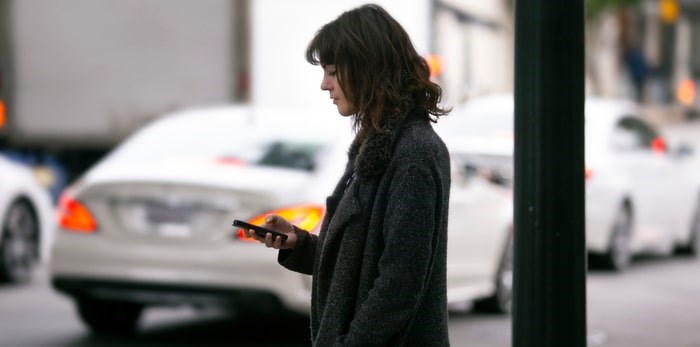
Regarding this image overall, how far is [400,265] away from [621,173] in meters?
9.36

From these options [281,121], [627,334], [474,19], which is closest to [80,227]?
[281,121]

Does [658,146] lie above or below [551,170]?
below

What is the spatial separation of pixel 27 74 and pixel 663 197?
19.5 ft

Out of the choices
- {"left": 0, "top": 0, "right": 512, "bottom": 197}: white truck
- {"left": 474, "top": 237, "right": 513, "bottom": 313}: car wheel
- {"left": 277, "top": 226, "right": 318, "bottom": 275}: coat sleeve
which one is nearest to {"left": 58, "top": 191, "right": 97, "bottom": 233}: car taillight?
{"left": 474, "top": 237, "right": 513, "bottom": 313}: car wheel

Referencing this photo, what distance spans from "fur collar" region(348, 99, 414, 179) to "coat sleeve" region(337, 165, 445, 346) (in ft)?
0.26

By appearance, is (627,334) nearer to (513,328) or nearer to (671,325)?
(671,325)

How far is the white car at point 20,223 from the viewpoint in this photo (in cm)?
A: 1072

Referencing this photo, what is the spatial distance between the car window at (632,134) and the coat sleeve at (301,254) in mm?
9119

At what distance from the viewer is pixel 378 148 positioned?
3186 millimetres

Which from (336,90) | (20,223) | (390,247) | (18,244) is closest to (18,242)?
(18,244)

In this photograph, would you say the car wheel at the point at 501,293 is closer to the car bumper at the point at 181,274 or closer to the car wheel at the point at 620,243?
the car bumper at the point at 181,274

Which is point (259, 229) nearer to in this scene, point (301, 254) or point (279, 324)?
point (301, 254)

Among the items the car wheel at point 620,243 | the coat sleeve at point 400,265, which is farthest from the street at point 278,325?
the coat sleeve at point 400,265

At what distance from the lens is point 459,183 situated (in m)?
9.55
